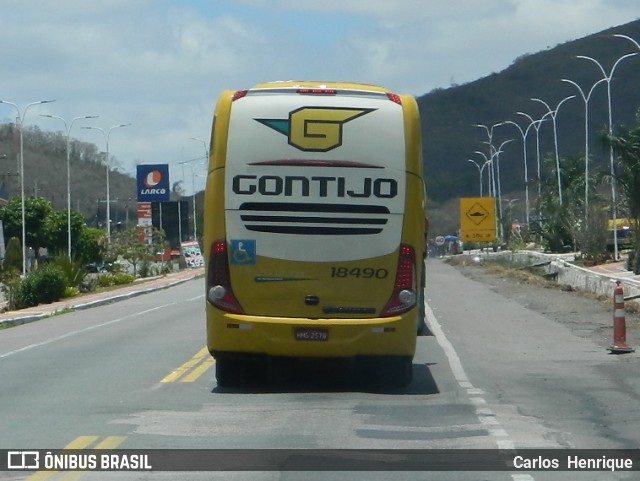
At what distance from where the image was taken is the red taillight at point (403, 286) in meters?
13.6

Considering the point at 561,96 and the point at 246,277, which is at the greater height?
the point at 561,96

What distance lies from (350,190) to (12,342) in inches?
502

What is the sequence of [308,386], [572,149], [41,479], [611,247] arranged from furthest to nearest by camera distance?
[572,149], [611,247], [308,386], [41,479]

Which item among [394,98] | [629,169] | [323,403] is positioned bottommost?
[323,403]

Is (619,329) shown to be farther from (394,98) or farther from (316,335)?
(316,335)

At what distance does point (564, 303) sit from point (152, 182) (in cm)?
5519

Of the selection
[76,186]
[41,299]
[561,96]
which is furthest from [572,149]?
[41,299]

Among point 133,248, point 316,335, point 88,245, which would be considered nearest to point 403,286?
point 316,335

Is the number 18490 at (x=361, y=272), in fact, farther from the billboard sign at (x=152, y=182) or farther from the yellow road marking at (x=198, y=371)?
the billboard sign at (x=152, y=182)

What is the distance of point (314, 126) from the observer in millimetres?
13609

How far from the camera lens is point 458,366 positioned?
Answer: 17.1m

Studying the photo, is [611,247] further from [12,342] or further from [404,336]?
[404,336]

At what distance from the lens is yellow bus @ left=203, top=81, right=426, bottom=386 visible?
13.6m

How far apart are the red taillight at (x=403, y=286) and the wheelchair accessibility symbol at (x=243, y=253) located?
1.62 meters
